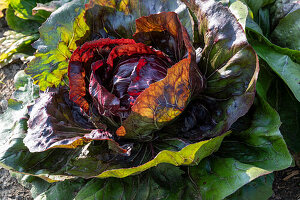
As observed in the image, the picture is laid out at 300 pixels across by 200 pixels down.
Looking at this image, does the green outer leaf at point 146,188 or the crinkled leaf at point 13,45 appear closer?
the green outer leaf at point 146,188

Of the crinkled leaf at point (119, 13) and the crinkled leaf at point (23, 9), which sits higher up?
the crinkled leaf at point (119, 13)

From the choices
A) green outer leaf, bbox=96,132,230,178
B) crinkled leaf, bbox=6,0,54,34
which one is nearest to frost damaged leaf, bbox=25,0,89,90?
green outer leaf, bbox=96,132,230,178

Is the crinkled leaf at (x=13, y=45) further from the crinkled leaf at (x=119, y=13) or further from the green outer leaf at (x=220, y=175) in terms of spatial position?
the green outer leaf at (x=220, y=175)

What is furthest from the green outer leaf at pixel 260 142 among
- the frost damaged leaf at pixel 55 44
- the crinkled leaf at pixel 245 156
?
the frost damaged leaf at pixel 55 44

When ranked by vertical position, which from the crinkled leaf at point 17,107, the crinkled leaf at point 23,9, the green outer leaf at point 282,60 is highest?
the green outer leaf at point 282,60

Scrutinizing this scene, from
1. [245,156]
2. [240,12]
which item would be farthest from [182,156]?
[240,12]

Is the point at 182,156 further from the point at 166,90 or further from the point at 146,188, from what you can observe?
the point at 146,188
